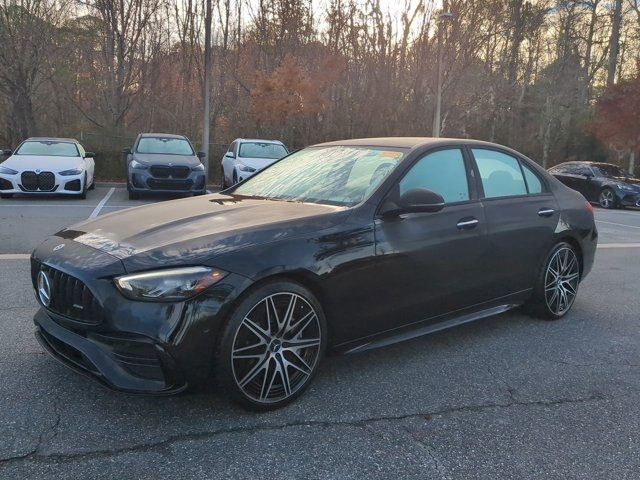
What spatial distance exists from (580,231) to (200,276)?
143 inches

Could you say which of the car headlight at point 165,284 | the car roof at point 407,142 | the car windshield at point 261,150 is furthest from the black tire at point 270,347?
the car windshield at point 261,150

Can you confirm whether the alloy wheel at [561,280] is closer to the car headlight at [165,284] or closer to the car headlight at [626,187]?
the car headlight at [165,284]

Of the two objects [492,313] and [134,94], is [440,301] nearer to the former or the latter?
[492,313]

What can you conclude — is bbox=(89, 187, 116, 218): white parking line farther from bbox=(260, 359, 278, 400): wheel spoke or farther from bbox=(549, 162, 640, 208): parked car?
bbox=(549, 162, 640, 208): parked car

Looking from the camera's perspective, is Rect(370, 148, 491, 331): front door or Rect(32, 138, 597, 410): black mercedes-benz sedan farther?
Rect(370, 148, 491, 331): front door

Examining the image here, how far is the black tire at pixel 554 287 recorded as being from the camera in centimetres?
461

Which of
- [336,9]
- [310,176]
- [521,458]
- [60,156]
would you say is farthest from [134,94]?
[521,458]

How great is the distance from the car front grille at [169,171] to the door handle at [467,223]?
32.7 ft

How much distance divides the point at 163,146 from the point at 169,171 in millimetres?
1615

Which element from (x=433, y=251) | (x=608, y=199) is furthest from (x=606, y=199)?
(x=433, y=251)

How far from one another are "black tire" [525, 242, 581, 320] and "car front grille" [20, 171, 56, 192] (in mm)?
10702

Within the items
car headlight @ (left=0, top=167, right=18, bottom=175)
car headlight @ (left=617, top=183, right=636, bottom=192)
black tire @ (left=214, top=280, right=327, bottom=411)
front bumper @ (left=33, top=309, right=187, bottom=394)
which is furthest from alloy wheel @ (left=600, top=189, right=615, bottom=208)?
front bumper @ (left=33, top=309, right=187, bottom=394)

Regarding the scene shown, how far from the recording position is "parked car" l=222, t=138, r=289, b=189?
564 inches

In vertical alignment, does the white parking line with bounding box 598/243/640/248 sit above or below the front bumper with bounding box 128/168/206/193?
below
